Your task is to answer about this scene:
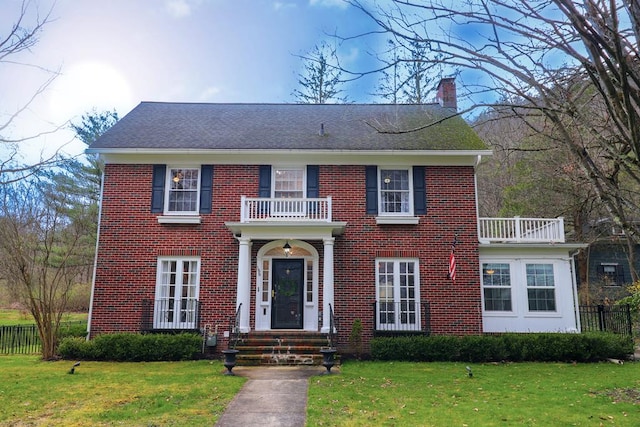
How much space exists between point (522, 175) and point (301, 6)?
17.3 m

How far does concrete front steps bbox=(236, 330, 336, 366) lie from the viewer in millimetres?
10859

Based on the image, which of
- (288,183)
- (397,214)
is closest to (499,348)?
(397,214)

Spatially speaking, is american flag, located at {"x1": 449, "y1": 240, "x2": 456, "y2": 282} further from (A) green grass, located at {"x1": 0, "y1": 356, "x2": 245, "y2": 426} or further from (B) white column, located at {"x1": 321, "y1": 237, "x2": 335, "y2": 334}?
(A) green grass, located at {"x1": 0, "y1": 356, "x2": 245, "y2": 426}

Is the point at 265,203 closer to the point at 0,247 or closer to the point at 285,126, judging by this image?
the point at 285,126

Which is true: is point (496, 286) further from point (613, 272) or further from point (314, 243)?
point (613, 272)

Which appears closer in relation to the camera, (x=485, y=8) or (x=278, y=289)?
(x=485, y=8)

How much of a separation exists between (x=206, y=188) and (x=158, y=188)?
1.47 meters

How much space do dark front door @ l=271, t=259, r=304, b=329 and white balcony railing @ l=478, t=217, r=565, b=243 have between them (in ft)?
19.2

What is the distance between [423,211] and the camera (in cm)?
1318

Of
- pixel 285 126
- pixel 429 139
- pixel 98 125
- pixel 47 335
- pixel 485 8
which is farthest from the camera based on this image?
pixel 98 125

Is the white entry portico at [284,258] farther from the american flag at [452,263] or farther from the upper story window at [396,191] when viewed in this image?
the american flag at [452,263]

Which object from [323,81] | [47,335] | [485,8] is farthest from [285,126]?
[323,81]

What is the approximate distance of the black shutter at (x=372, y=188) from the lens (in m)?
13.2

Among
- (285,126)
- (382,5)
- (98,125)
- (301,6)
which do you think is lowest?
(382,5)
